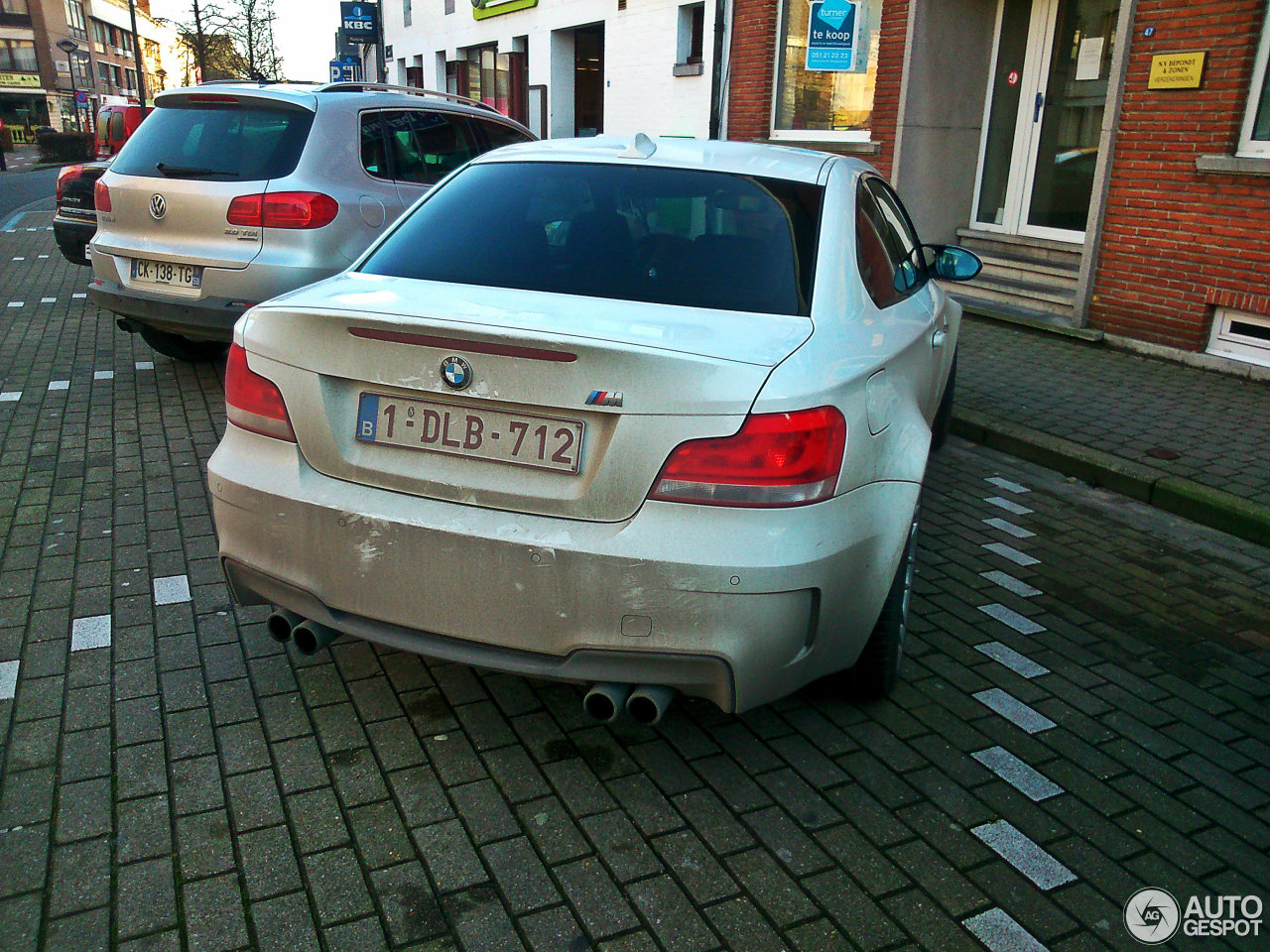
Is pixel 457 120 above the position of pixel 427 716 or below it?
above

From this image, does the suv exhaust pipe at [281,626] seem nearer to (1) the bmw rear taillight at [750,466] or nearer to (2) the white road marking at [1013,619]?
(1) the bmw rear taillight at [750,466]

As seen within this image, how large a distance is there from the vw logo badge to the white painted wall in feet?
34.9

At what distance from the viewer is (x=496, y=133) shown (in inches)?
315

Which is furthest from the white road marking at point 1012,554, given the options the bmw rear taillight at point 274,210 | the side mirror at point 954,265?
the bmw rear taillight at point 274,210

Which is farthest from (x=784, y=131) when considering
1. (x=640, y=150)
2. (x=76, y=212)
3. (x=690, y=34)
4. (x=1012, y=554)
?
(x=640, y=150)

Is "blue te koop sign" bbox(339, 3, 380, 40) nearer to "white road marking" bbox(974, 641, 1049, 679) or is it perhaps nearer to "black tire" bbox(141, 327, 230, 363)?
"black tire" bbox(141, 327, 230, 363)

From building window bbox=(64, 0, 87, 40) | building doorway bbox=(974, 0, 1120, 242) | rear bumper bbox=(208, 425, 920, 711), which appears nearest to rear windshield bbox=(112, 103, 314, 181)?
rear bumper bbox=(208, 425, 920, 711)

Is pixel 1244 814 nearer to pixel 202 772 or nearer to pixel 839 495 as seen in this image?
pixel 839 495

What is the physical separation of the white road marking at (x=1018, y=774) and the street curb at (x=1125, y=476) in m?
2.77

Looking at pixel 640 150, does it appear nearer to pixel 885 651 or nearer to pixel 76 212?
pixel 885 651

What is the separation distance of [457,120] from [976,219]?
21.9 feet

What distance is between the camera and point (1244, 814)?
2.86m

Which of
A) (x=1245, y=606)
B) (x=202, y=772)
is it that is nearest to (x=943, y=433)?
(x=1245, y=606)

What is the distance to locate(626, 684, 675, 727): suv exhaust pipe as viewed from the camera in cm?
256
